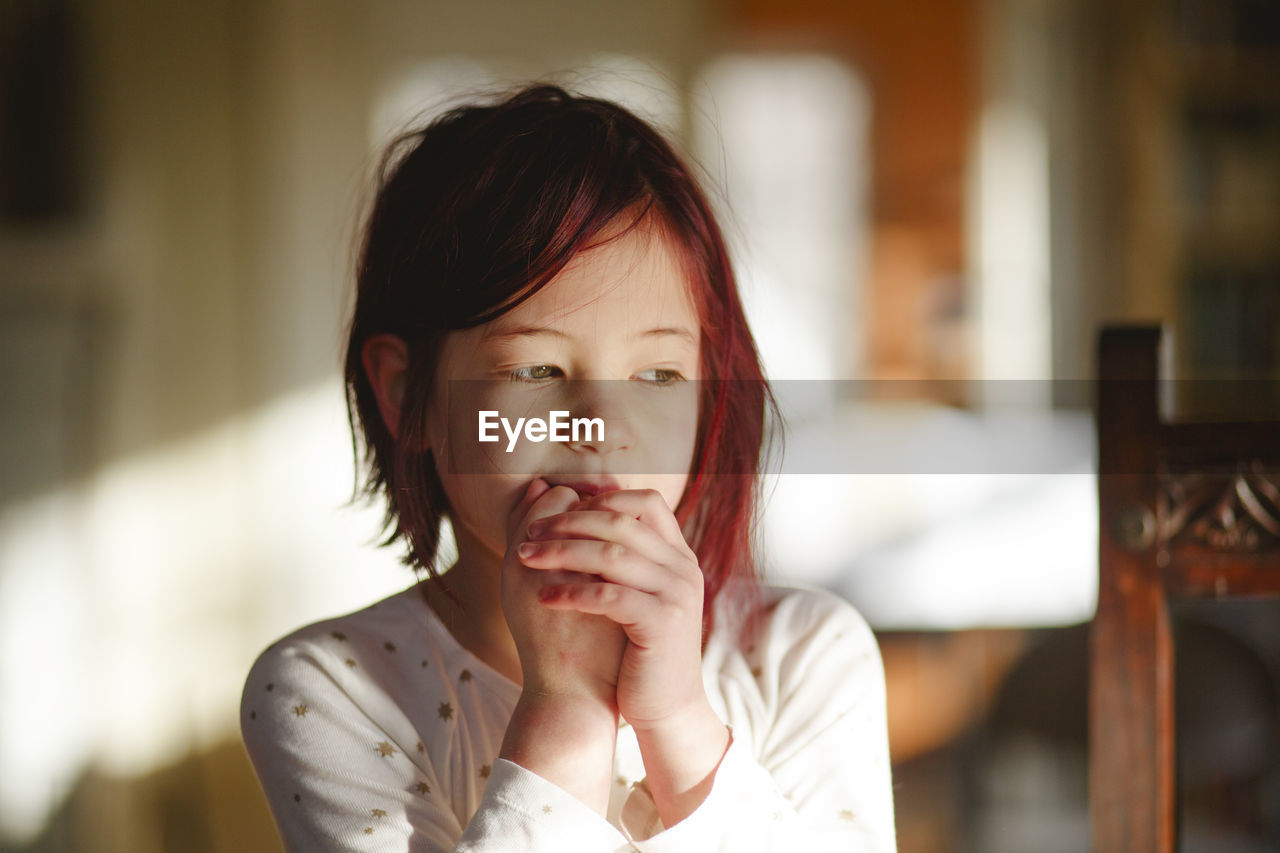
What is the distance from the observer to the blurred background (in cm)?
184

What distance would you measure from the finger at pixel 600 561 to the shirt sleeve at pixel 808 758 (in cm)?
8

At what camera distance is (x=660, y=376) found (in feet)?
1.18

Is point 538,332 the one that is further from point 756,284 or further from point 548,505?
point 756,284

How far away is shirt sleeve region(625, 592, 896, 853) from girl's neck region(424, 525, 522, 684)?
95 mm

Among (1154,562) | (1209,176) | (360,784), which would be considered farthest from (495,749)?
(1209,176)

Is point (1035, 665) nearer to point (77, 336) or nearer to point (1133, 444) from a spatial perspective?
point (1133, 444)

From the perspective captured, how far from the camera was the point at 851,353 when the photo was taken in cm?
242

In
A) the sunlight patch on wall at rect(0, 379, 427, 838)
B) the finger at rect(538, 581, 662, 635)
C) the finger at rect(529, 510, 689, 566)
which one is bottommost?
the sunlight patch on wall at rect(0, 379, 427, 838)

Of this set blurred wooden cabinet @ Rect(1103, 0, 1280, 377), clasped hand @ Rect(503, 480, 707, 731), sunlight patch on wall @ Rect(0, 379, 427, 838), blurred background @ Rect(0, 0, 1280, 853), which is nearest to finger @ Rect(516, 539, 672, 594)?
clasped hand @ Rect(503, 480, 707, 731)

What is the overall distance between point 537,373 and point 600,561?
71 mm

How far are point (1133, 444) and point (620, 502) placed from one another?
0.29 meters

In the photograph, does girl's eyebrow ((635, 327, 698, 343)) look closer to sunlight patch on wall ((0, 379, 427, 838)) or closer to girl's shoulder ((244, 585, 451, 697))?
girl's shoulder ((244, 585, 451, 697))

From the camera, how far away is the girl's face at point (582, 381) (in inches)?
13.3

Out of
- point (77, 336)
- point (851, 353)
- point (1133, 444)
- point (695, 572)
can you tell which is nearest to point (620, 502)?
point (695, 572)
